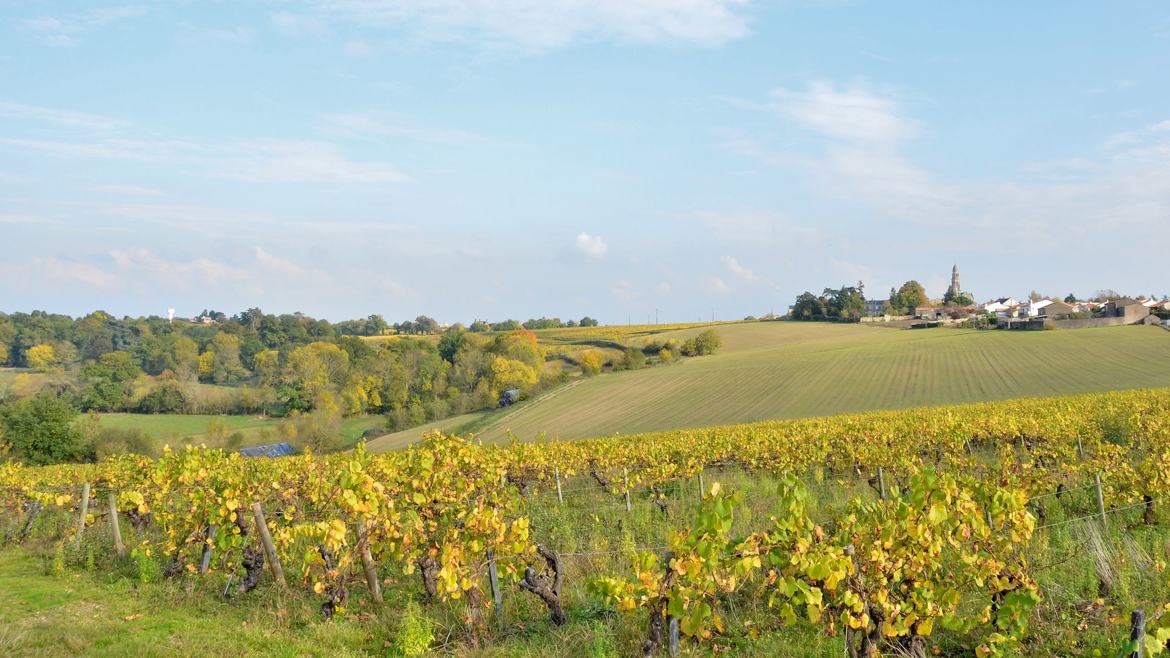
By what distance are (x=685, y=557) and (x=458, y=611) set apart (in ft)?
10.1

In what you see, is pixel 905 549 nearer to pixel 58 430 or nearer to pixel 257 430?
pixel 58 430

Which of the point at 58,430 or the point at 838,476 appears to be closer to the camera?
the point at 838,476

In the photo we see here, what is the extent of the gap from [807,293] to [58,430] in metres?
106

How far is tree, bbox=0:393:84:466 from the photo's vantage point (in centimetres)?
4403

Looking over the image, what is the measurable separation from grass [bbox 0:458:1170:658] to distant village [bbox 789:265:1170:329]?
86027 millimetres

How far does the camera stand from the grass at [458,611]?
21.0 ft

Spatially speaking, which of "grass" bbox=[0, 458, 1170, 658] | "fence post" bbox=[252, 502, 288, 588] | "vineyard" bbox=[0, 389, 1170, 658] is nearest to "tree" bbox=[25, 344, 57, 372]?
"vineyard" bbox=[0, 389, 1170, 658]

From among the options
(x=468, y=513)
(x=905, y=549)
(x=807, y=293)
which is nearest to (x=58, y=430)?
(x=468, y=513)

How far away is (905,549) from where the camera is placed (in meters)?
5.78

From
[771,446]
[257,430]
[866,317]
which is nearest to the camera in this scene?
[771,446]

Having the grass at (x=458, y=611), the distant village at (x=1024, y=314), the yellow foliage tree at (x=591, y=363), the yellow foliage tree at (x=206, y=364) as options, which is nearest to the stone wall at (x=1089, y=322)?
the distant village at (x=1024, y=314)

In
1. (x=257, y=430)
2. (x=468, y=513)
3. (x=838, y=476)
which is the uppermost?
(x=468, y=513)

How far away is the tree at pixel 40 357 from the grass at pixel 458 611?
112 metres

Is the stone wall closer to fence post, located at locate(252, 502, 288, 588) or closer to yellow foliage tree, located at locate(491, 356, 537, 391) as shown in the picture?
yellow foliage tree, located at locate(491, 356, 537, 391)
